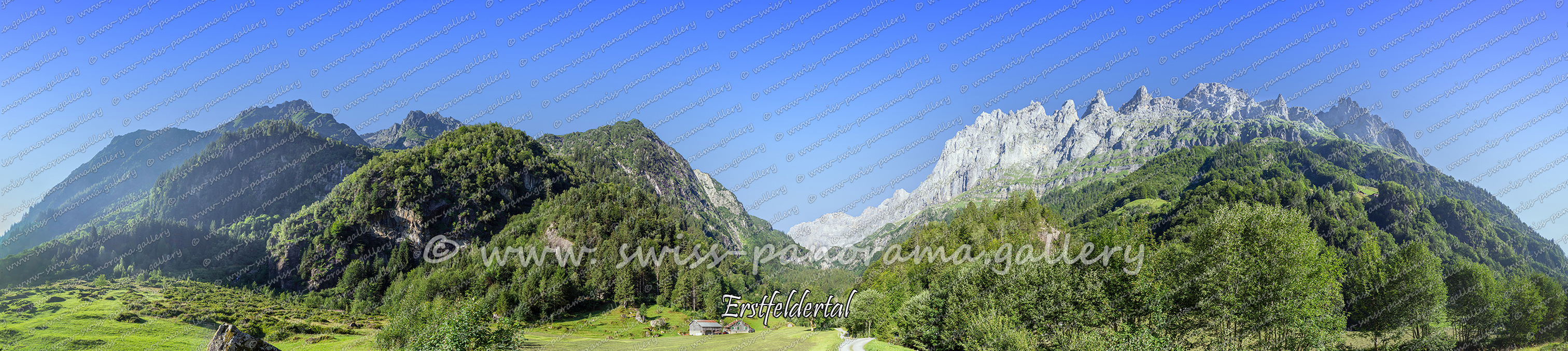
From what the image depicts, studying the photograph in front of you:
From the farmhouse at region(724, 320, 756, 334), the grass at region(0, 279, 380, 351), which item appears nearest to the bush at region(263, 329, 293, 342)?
the grass at region(0, 279, 380, 351)

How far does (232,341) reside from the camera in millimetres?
14391

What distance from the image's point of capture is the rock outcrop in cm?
1383

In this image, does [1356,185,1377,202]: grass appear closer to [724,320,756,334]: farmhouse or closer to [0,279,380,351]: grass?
[724,320,756,334]: farmhouse

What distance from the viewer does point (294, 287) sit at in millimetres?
164500

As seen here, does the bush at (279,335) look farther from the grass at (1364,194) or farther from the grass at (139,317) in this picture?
the grass at (1364,194)

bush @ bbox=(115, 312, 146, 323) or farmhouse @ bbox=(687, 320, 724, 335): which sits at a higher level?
farmhouse @ bbox=(687, 320, 724, 335)

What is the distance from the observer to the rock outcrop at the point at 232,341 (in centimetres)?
1383

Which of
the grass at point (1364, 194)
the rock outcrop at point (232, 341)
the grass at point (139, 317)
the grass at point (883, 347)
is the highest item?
the grass at point (1364, 194)

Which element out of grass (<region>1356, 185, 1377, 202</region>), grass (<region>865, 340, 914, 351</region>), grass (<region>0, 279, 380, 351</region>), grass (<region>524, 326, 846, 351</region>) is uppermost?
grass (<region>1356, 185, 1377, 202</region>)

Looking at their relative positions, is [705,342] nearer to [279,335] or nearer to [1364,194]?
[279,335]

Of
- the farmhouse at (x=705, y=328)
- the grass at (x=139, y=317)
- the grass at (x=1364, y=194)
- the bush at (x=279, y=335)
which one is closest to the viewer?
the grass at (x=139, y=317)

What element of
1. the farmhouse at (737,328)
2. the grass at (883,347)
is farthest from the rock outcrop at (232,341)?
the farmhouse at (737,328)

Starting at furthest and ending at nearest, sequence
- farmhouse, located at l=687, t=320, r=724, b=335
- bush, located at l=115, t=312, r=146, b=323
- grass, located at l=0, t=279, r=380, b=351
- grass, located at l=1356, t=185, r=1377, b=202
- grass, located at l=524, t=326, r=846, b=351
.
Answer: grass, located at l=1356, t=185, r=1377, b=202
farmhouse, located at l=687, t=320, r=724, b=335
bush, located at l=115, t=312, r=146, b=323
grass, located at l=0, t=279, r=380, b=351
grass, located at l=524, t=326, r=846, b=351

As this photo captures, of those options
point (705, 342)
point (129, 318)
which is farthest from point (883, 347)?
point (129, 318)
